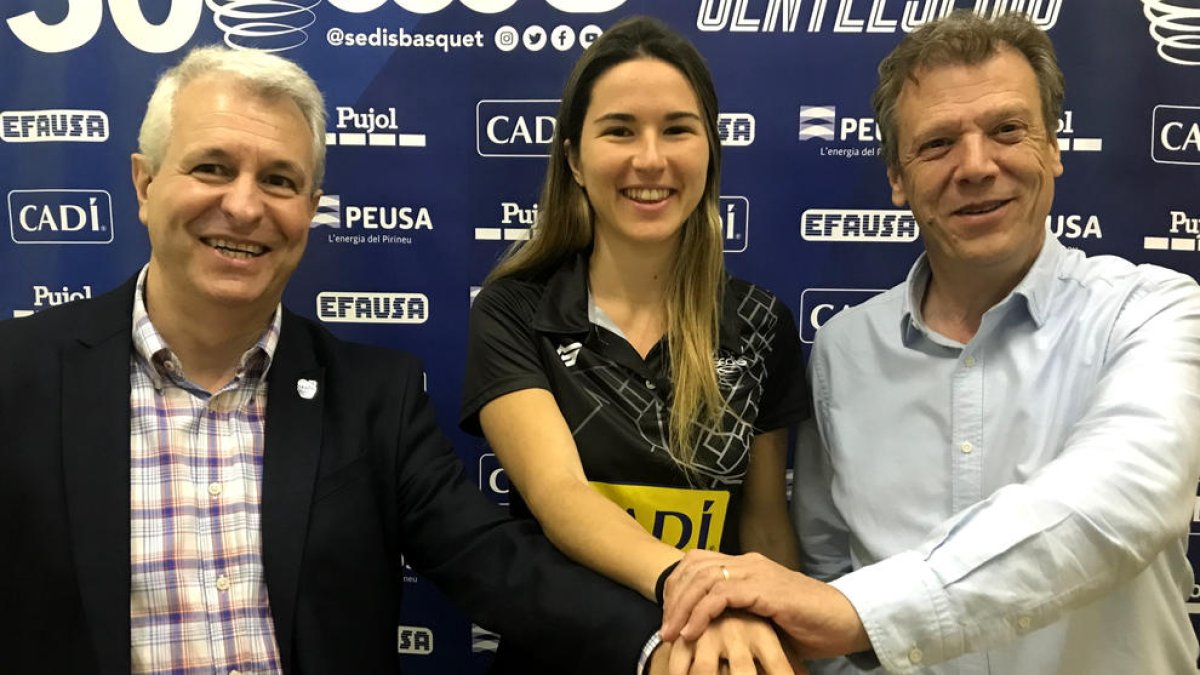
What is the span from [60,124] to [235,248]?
1146mm

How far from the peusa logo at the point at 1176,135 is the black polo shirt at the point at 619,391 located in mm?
1202

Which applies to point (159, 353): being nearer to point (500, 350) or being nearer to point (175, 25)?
point (500, 350)

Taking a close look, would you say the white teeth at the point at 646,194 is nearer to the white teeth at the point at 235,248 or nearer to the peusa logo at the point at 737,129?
the peusa logo at the point at 737,129

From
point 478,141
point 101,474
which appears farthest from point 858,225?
point 101,474

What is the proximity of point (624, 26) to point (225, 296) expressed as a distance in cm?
94

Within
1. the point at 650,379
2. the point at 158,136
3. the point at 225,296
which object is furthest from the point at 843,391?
the point at 158,136

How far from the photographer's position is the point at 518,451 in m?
1.65

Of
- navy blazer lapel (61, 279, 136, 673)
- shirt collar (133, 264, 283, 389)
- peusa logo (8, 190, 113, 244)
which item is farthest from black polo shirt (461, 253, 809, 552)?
peusa logo (8, 190, 113, 244)

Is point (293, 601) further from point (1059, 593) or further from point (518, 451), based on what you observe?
point (1059, 593)

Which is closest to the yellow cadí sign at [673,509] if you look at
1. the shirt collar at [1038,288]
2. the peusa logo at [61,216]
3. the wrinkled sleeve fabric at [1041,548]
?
the wrinkled sleeve fabric at [1041,548]

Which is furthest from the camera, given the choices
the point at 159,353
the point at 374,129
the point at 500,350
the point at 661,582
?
the point at 374,129

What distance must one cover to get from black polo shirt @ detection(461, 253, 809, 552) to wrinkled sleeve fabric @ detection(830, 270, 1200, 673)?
1.45ft

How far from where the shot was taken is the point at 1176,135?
218cm

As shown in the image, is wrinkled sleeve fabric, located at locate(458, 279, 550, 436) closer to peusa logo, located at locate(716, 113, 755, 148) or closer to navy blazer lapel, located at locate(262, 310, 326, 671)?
navy blazer lapel, located at locate(262, 310, 326, 671)
